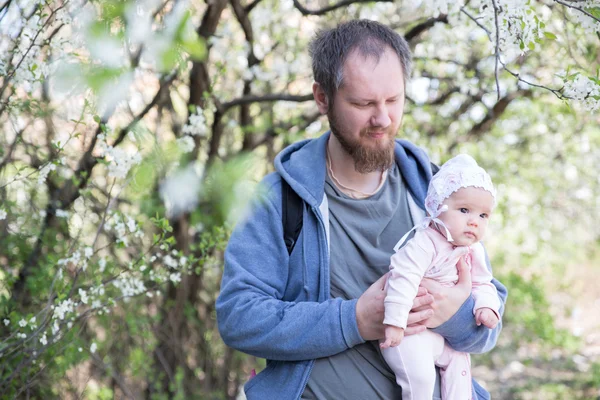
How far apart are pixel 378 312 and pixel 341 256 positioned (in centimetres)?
27

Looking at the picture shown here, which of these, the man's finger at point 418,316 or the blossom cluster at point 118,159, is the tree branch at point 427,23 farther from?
the man's finger at point 418,316

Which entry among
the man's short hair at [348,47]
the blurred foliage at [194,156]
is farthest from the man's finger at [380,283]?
the man's short hair at [348,47]

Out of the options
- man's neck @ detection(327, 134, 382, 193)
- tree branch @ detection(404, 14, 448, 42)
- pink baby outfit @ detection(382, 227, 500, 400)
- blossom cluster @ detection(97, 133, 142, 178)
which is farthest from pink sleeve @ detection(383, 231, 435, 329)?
tree branch @ detection(404, 14, 448, 42)

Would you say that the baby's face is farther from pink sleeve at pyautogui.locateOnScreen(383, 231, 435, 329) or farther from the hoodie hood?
the hoodie hood

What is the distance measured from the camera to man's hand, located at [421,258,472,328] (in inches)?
77.2

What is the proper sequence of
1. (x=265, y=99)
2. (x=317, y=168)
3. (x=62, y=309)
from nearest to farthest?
(x=317, y=168) → (x=62, y=309) → (x=265, y=99)

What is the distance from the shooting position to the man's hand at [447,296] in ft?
6.43

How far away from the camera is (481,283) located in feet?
6.86

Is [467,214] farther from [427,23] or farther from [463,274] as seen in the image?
[427,23]

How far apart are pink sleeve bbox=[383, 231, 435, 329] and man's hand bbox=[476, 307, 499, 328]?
0.22 meters

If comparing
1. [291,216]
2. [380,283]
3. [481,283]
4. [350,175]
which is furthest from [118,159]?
[481,283]

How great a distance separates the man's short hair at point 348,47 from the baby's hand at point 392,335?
0.77 meters

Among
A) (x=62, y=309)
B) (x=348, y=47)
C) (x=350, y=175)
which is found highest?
(x=348, y=47)

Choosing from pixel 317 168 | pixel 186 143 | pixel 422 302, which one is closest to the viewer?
pixel 422 302
